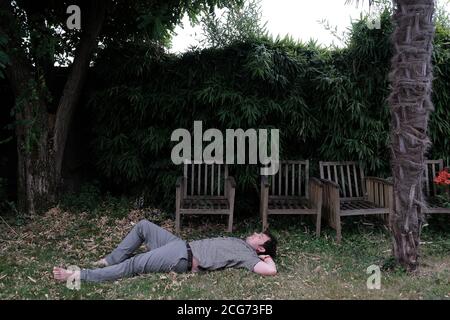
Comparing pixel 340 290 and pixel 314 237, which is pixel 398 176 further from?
pixel 314 237

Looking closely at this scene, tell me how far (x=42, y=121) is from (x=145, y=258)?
10.2ft

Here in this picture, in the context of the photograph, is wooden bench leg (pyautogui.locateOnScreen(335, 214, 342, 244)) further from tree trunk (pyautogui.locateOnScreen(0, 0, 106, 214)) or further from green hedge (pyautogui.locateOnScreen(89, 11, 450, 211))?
tree trunk (pyautogui.locateOnScreen(0, 0, 106, 214))

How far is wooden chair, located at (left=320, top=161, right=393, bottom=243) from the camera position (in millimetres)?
5184

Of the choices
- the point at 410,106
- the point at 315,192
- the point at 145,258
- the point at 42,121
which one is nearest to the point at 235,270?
the point at 145,258

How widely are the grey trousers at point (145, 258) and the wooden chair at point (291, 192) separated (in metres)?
1.58

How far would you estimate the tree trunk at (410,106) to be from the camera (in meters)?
3.75

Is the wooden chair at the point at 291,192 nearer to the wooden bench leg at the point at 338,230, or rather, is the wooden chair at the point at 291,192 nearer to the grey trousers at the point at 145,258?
the wooden bench leg at the point at 338,230

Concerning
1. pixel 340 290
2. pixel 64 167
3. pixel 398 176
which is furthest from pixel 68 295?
pixel 64 167

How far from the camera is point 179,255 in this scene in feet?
13.3

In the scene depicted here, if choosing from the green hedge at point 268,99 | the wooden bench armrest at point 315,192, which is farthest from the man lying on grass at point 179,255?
the green hedge at point 268,99

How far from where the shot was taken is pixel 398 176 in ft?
12.8

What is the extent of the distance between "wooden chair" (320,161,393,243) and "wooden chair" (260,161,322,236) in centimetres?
17

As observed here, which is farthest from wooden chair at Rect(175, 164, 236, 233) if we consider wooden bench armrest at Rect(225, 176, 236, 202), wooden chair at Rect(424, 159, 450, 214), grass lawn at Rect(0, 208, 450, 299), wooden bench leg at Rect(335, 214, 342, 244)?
wooden chair at Rect(424, 159, 450, 214)
